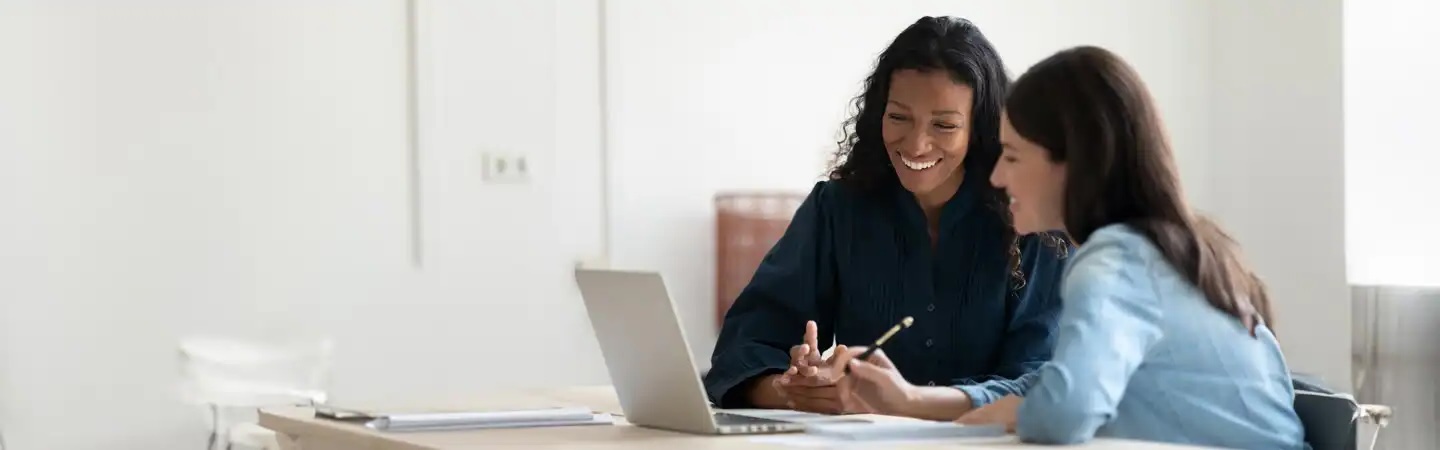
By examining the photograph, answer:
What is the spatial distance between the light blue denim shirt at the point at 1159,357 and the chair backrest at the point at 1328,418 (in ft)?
0.24

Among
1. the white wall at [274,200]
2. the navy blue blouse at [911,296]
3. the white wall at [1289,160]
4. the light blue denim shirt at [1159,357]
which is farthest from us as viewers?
the white wall at [1289,160]

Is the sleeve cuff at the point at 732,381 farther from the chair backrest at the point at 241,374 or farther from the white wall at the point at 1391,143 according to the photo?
the white wall at the point at 1391,143

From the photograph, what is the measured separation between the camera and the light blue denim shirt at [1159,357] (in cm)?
165

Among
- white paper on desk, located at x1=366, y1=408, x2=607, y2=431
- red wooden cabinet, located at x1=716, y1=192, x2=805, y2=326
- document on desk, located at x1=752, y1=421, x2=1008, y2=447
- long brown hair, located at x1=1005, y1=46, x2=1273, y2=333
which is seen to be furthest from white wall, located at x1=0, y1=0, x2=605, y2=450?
long brown hair, located at x1=1005, y1=46, x2=1273, y2=333

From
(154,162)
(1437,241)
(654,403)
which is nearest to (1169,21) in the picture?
(1437,241)

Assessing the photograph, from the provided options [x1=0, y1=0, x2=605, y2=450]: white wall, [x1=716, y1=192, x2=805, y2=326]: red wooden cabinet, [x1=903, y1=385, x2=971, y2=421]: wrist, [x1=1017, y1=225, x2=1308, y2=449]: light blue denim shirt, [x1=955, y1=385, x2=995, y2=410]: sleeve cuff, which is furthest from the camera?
[x1=716, y1=192, x2=805, y2=326]: red wooden cabinet

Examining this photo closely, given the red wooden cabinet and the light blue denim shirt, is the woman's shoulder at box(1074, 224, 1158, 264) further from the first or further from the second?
the red wooden cabinet

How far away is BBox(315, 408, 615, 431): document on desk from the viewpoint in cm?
197

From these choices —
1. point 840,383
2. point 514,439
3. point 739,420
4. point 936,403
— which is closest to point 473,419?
point 514,439

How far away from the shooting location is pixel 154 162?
3898mm

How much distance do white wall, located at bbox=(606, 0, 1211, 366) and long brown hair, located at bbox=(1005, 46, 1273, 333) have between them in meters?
2.64

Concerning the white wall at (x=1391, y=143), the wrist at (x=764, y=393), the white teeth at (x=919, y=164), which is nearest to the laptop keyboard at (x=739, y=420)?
the wrist at (x=764, y=393)

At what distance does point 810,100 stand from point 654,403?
297 cm

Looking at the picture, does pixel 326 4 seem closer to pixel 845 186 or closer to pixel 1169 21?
pixel 845 186
